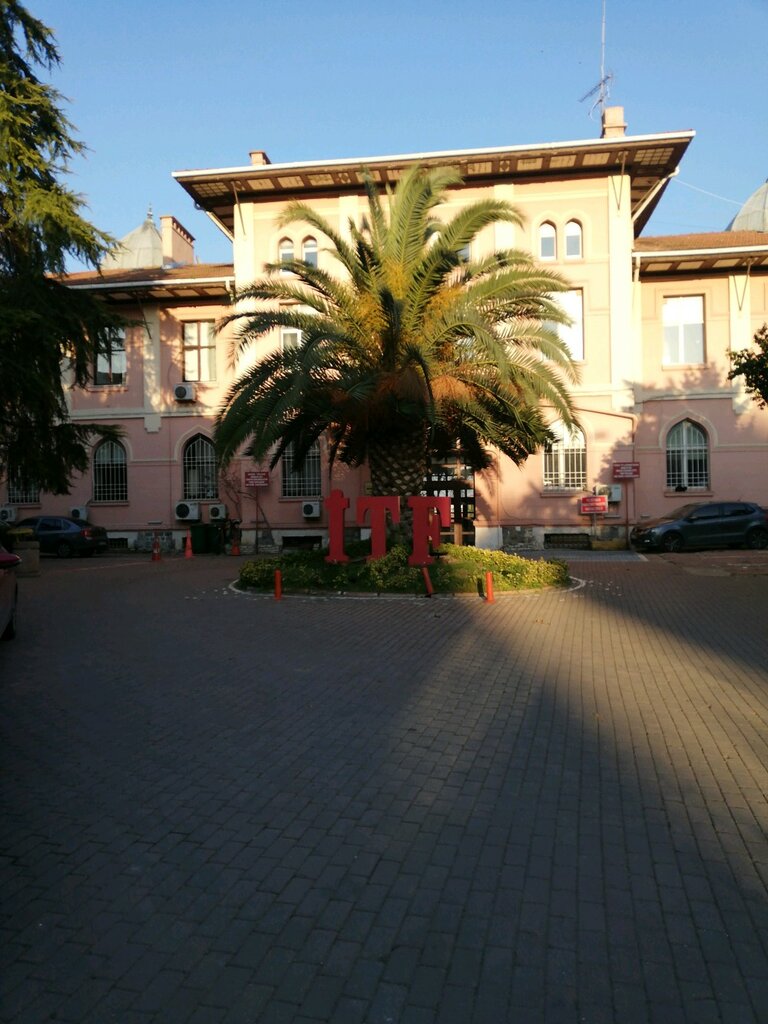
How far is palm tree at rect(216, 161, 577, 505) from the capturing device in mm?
15922

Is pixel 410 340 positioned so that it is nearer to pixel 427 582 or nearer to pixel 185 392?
pixel 427 582

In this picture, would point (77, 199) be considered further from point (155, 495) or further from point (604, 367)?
point (604, 367)

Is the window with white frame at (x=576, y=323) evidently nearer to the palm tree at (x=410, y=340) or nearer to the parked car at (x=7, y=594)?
the palm tree at (x=410, y=340)

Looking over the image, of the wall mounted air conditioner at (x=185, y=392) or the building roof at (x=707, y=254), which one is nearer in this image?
the building roof at (x=707, y=254)

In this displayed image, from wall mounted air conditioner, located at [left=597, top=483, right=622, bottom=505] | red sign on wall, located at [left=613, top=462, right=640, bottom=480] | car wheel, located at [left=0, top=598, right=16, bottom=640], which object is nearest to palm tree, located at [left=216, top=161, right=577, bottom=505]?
car wheel, located at [left=0, top=598, right=16, bottom=640]

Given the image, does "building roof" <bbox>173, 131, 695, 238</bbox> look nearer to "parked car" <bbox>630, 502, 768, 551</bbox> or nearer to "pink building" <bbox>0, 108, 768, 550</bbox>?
"pink building" <bbox>0, 108, 768, 550</bbox>

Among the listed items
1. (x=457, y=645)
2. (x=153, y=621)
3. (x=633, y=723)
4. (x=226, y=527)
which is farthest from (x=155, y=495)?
(x=633, y=723)

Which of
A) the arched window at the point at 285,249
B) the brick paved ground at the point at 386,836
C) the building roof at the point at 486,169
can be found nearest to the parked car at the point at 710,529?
the building roof at the point at 486,169

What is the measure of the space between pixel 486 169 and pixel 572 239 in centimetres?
343

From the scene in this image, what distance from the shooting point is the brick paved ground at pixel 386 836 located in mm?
3213

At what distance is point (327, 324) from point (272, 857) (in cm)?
1337

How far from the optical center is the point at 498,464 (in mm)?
27031

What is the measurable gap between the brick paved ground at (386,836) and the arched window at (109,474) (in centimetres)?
2210

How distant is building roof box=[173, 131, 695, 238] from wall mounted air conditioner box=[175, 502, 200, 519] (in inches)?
386
